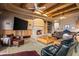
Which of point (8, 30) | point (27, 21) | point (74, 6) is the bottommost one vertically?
point (8, 30)

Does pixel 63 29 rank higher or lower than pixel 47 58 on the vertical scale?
higher

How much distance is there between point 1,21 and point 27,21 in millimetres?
446

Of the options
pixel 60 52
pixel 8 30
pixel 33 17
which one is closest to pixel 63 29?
pixel 60 52

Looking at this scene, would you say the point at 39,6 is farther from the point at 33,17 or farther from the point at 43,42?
the point at 43,42

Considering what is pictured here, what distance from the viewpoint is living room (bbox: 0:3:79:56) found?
2.17 meters

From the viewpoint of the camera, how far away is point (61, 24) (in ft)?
7.31

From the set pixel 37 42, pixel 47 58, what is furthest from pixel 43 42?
pixel 47 58

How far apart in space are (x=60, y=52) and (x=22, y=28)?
0.78m

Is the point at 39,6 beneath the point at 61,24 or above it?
above

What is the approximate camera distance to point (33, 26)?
2254mm

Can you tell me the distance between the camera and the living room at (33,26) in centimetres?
217

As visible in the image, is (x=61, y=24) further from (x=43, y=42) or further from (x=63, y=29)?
(x=43, y=42)

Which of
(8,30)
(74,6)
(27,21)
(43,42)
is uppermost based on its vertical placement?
(74,6)

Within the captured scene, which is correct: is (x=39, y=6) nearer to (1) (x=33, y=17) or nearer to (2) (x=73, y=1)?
(1) (x=33, y=17)
